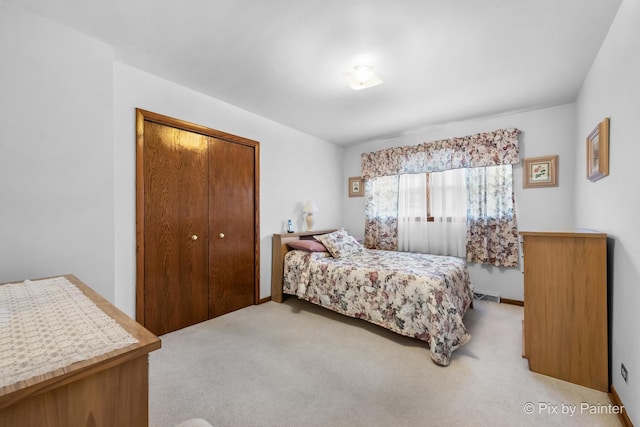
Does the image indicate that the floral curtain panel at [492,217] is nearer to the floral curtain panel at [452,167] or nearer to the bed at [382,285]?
the floral curtain panel at [452,167]

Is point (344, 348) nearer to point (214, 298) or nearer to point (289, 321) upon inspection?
point (289, 321)

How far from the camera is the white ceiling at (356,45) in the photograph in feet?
5.42

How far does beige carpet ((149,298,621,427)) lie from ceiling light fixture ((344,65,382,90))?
7.51 ft

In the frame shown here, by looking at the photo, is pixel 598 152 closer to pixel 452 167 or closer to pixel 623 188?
pixel 623 188

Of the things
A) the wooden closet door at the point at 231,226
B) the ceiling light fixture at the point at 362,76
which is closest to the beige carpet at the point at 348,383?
the wooden closet door at the point at 231,226

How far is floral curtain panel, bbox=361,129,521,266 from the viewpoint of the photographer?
3340 mm

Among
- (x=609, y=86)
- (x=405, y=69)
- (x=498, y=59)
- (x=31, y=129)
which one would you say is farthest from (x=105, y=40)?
(x=609, y=86)

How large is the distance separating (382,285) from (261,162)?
83.2 inches

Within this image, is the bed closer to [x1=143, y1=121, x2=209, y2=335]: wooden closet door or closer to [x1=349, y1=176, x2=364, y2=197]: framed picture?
[x1=143, y1=121, x2=209, y2=335]: wooden closet door

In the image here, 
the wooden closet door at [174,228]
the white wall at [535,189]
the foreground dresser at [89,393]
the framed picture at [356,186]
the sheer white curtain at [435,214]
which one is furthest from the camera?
the framed picture at [356,186]

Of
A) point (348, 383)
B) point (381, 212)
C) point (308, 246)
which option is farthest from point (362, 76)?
point (381, 212)

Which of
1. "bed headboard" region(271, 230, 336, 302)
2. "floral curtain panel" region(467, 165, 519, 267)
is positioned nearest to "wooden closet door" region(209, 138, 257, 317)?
"bed headboard" region(271, 230, 336, 302)

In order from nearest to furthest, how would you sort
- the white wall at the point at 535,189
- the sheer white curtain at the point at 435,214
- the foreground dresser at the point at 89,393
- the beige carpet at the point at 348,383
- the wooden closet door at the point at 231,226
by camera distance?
the foreground dresser at the point at 89,393 < the beige carpet at the point at 348,383 < the wooden closet door at the point at 231,226 < the white wall at the point at 535,189 < the sheer white curtain at the point at 435,214

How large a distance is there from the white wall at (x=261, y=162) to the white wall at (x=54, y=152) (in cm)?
24
